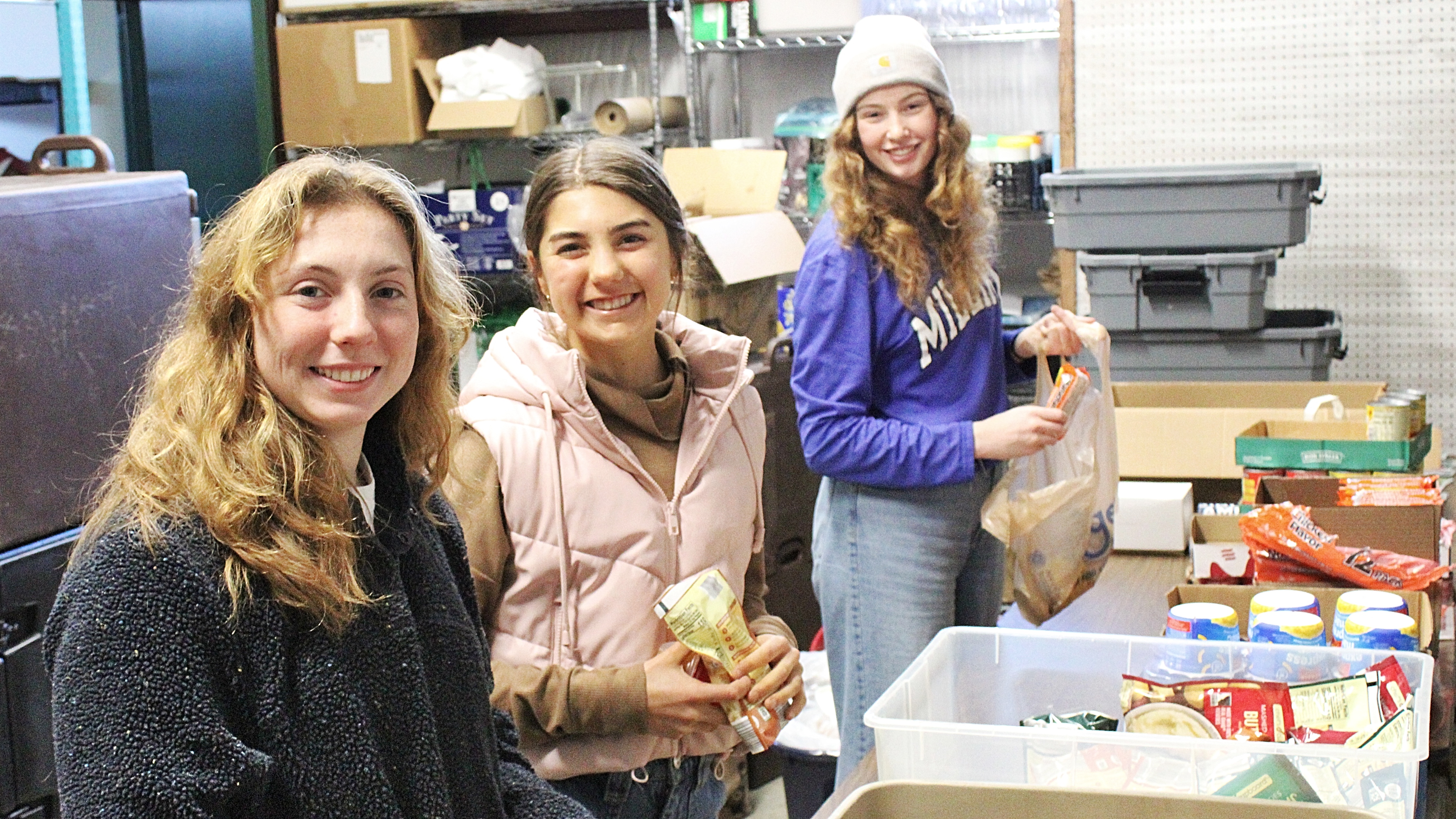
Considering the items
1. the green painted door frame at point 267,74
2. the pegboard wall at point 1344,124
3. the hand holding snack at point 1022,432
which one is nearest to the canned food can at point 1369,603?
the hand holding snack at point 1022,432

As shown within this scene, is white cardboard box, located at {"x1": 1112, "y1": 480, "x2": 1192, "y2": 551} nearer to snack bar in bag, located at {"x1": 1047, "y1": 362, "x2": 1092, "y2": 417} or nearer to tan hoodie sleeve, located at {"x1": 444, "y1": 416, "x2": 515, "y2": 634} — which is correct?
snack bar in bag, located at {"x1": 1047, "y1": 362, "x2": 1092, "y2": 417}

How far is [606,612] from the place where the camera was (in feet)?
4.80

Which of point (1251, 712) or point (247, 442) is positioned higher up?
point (247, 442)

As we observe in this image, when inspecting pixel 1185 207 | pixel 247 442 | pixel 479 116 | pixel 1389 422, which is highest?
pixel 479 116

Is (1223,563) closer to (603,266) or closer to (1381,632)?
(1381,632)

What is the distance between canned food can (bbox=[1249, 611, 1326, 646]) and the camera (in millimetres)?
1448

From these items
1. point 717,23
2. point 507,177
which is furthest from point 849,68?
point 507,177

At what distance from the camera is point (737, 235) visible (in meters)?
3.55

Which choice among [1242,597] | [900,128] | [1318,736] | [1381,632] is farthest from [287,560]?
[900,128]

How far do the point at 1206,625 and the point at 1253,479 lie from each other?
0.74m

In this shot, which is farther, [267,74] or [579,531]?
[267,74]

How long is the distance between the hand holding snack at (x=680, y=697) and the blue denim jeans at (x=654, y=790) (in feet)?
0.29

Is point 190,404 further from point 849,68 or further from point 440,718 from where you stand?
point 849,68

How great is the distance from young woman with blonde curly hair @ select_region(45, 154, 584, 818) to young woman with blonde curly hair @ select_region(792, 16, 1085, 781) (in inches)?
37.7
